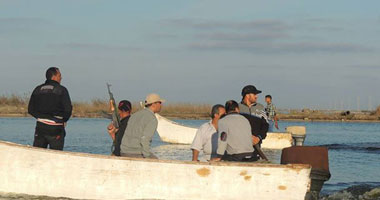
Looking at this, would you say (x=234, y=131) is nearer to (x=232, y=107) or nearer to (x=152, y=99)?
(x=232, y=107)

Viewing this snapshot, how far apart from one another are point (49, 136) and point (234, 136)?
2.98 meters

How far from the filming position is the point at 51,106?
1058 centimetres

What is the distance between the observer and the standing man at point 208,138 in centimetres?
1065

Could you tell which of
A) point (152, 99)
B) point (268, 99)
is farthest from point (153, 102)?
point (268, 99)

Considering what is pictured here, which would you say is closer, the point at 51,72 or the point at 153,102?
the point at 153,102

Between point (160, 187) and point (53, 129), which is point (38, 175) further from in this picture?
point (160, 187)

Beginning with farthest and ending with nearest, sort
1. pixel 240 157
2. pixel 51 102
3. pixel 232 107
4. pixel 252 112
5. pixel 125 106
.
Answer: pixel 252 112
pixel 51 102
pixel 125 106
pixel 240 157
pixel 232 107

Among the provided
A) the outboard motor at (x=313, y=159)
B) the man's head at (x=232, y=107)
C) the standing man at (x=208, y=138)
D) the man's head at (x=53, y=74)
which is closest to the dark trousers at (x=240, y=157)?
the standing man at (x=208, y=138)

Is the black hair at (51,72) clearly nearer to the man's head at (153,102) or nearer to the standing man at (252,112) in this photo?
the man's head at (153,102)

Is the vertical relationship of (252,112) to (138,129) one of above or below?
above

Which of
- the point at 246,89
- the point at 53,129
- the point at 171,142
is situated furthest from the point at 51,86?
the point at 171,142

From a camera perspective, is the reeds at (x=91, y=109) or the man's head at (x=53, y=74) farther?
Answer: the reeds at (x=91, y=109)

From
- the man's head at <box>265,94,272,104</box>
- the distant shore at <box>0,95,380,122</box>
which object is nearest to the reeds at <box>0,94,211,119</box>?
the distant shore at <box>0,95,380,122</box>

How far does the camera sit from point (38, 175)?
10.4 m
